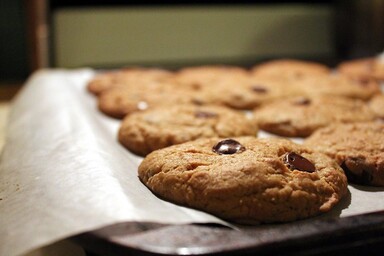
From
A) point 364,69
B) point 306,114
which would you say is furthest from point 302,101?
point 364,69

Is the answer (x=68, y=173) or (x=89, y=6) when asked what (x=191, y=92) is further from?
(x=89, y=6)

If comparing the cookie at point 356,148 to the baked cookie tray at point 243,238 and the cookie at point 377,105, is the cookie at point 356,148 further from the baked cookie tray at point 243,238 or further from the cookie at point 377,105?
the cookie at point 377,105

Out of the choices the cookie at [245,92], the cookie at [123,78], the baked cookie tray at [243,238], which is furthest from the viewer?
the cookie at [123,78]

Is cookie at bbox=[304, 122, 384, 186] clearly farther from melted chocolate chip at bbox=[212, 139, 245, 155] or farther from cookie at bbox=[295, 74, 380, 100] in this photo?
cookie at bbox=[295, 74, 380, 100]

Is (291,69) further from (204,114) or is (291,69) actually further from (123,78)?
(204,114)

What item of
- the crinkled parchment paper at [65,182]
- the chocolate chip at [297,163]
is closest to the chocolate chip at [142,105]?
the crinkled parchment paper at [65,182]

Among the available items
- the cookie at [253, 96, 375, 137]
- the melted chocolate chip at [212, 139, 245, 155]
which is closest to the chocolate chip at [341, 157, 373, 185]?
the melted chocolate chip at [212, 139, 245, 155]
